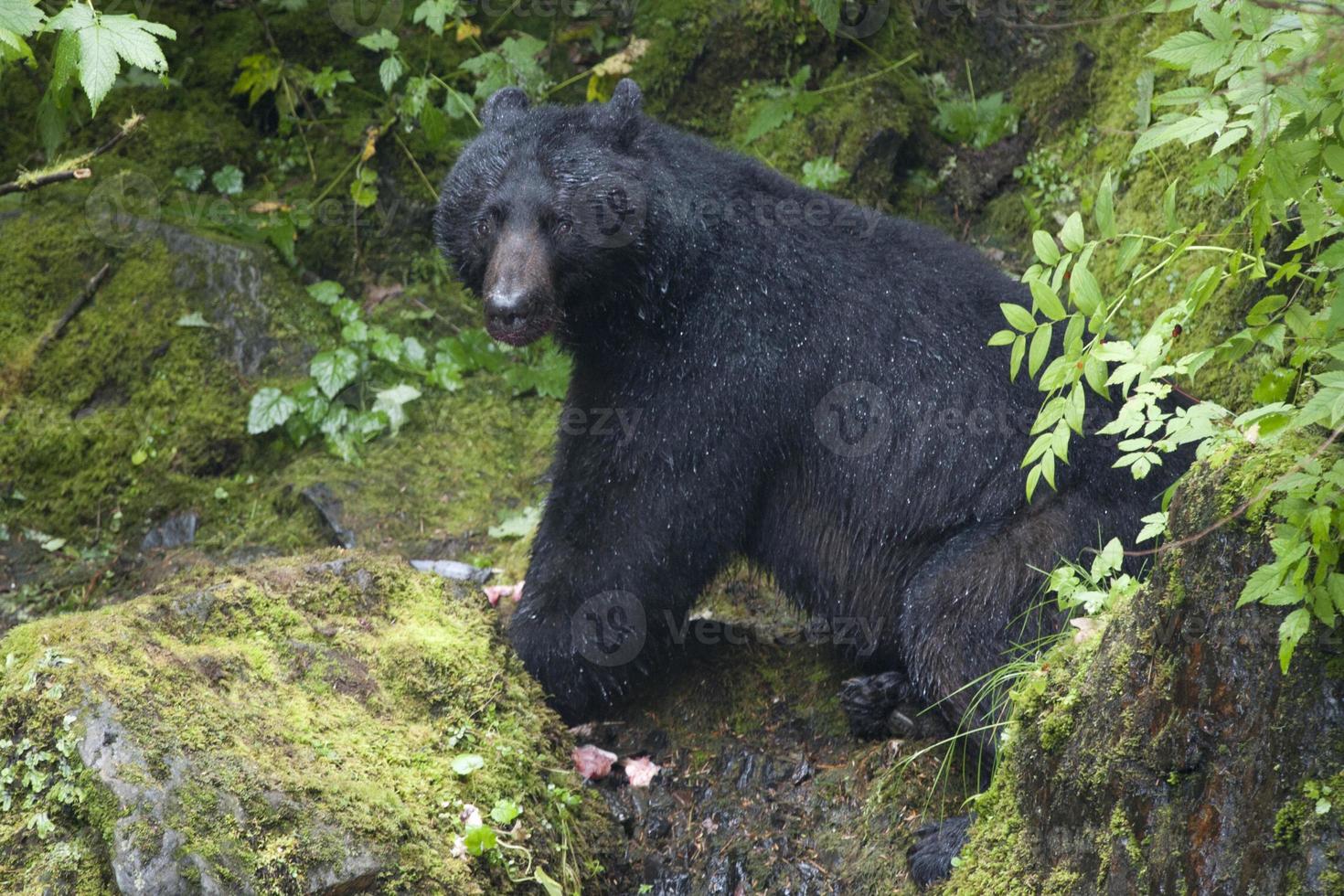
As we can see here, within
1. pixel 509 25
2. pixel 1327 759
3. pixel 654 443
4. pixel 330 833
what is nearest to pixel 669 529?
pixel 654 443

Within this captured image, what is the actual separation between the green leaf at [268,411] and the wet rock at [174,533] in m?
0.74

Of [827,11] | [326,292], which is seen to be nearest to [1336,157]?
[827,11]

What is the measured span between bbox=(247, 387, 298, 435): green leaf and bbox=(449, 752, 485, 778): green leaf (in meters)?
4.65

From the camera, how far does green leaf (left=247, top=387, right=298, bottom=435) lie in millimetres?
9086

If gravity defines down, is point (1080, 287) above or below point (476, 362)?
above

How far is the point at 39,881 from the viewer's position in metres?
4.04

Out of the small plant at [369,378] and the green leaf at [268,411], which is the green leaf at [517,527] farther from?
the green leaf at [268,411]

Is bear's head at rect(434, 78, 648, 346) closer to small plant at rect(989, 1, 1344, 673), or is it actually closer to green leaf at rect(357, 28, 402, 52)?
small plant at rect(989, 1, 1344, 673)

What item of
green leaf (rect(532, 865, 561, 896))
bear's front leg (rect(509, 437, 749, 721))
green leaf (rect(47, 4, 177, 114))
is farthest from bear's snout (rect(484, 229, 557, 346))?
green leaf (rect(532, 865, 561, 896))

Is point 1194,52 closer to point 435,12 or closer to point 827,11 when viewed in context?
point 827,11

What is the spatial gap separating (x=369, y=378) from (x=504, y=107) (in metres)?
3.14

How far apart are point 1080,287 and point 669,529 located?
10.8 ft

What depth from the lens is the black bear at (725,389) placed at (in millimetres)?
6207

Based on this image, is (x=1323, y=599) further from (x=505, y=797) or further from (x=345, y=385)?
(x=345, y=385)
